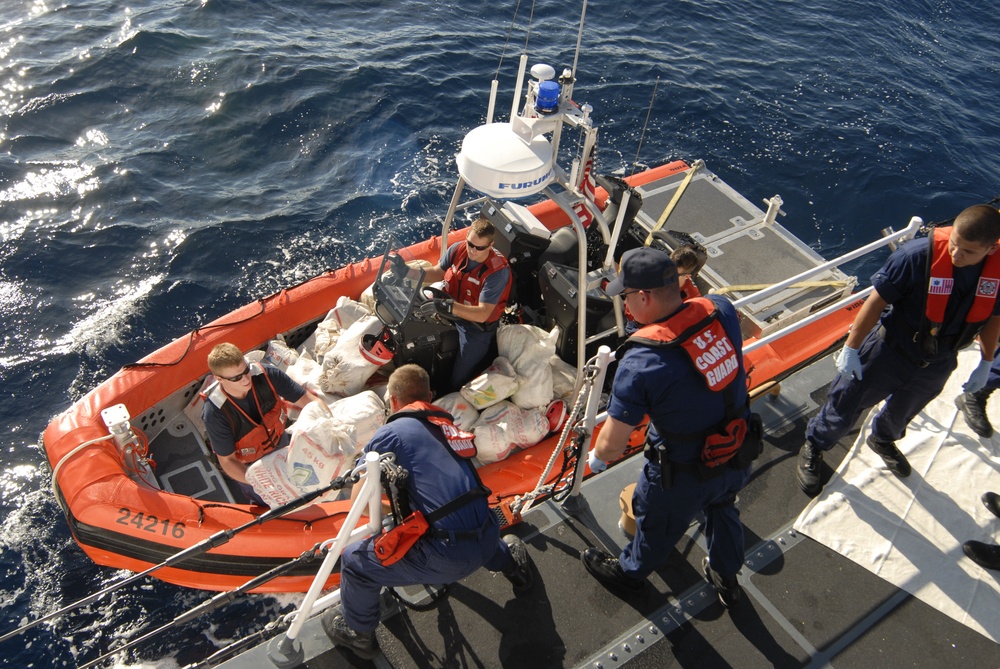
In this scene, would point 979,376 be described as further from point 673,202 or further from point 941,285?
point 673,202

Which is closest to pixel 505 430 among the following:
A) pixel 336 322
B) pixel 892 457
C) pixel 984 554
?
pixel 336 322

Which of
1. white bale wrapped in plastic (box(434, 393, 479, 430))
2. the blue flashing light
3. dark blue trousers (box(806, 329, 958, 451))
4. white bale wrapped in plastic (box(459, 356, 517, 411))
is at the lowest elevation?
white bale wrapped in plastic (box(434, 393, 479, 430))

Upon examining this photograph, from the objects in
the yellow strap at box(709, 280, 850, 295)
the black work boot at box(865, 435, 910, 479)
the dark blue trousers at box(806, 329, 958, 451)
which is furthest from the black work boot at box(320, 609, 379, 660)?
the yellow strap at box(709, 280, 850, 295)

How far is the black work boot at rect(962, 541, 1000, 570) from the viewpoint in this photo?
378 cm

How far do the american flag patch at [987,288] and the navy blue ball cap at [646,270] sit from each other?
186cm

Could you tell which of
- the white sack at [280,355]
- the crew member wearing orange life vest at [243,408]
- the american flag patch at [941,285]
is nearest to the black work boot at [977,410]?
the american flag patch at [941,285]

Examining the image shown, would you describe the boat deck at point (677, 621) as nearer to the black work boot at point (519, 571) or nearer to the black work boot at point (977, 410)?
the black work boot at point (519, 571)

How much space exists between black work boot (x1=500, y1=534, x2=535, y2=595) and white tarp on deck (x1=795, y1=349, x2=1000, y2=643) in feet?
5.17

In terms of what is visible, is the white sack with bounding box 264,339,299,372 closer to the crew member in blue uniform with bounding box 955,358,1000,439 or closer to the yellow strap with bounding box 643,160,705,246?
the yellow strap with bounding box 643,160,705,246

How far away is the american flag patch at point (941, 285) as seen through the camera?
3.60 m

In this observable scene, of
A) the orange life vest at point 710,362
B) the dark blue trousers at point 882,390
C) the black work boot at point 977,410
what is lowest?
the black work boot at point 977,410

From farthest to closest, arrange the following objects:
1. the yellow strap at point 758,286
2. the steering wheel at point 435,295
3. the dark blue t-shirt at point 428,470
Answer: the yellow strap at point 758,286
the steering wheel at point 435,295
the dark blue t-shirt at point 428,470

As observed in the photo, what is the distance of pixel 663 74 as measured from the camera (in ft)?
37.7

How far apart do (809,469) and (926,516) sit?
2.20ft
